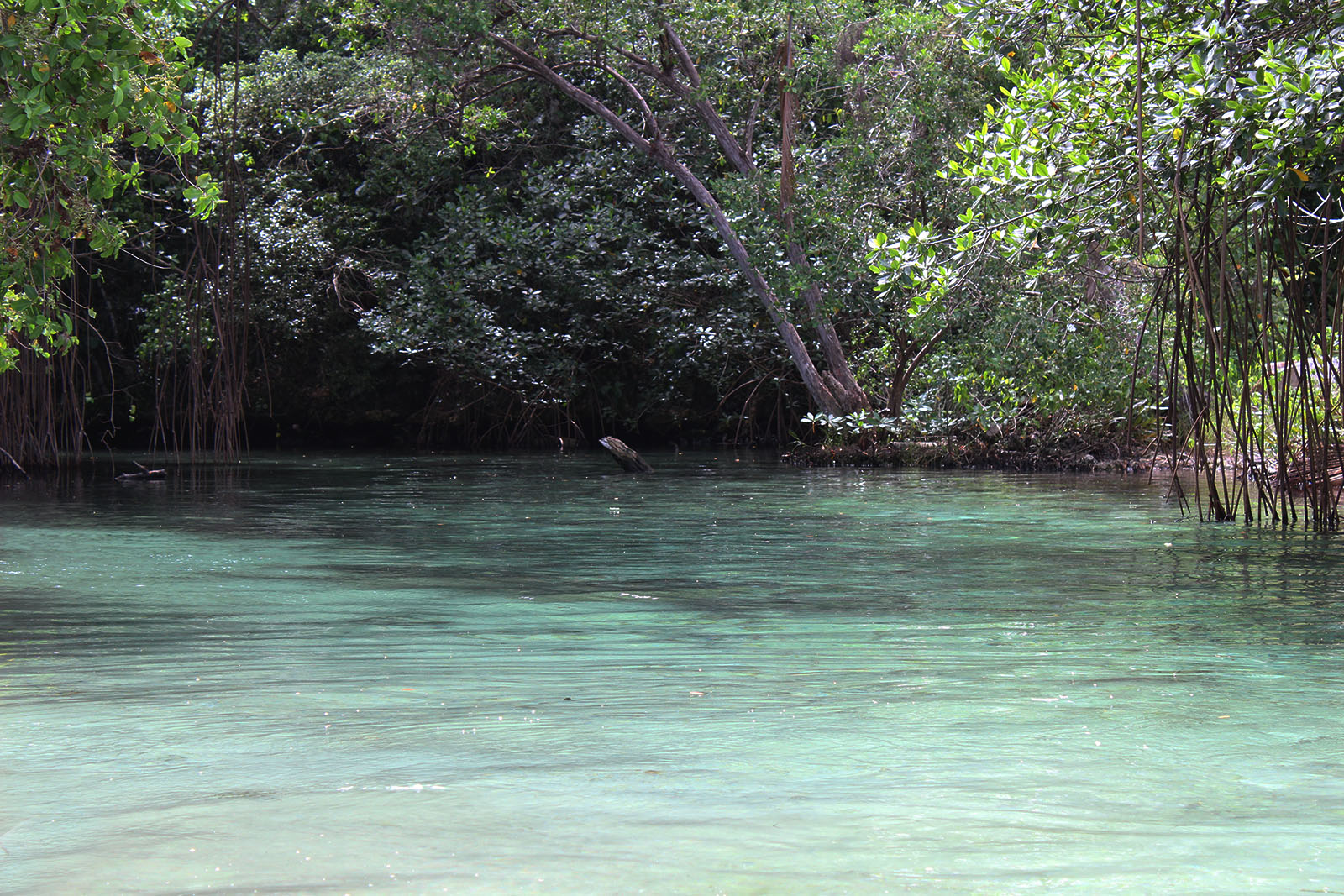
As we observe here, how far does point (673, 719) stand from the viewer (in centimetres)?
353

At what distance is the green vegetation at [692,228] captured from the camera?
700cm

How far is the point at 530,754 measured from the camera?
3.14m

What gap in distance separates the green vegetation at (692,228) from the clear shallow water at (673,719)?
1613mm

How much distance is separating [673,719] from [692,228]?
1782 cm

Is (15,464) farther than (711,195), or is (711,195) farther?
(711,195)

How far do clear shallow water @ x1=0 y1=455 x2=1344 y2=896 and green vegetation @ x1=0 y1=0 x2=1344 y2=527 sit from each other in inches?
63.5

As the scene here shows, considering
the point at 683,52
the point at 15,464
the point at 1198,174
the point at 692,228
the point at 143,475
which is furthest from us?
the point at 692,228

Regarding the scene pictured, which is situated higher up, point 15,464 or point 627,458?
point 15,464

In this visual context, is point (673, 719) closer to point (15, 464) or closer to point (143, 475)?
point (15, 464)

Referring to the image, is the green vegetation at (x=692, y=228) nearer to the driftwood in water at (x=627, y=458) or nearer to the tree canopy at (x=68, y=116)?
the tree canopy at (x=68, y=116)

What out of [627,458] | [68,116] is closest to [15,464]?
[627,458]

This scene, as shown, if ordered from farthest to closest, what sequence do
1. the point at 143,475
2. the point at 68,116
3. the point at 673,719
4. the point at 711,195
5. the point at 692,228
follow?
the point at 692,228
the point at 711,195
the point at 143,475
the point at 68,116
the point at 673,719

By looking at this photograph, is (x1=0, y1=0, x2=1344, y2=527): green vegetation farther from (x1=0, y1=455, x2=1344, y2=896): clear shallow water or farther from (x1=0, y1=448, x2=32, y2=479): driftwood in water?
(x1=0, y1=455, x2=1344, y2=896): clear shallow water

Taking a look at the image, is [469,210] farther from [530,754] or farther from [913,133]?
[530,754]
